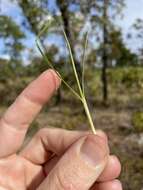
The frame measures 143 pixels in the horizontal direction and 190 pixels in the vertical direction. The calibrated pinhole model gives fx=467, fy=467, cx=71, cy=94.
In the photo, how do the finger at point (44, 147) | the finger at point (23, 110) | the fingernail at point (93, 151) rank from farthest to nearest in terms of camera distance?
the finger at point (44, 147)
the finger at point (23, 110)
the fingernail at point (93, 151)

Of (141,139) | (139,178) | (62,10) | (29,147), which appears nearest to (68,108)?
(62,10)

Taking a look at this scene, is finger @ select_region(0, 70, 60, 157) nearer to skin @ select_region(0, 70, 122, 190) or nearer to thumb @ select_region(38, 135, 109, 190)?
skin @ select_region(0, 70, 122, 190)

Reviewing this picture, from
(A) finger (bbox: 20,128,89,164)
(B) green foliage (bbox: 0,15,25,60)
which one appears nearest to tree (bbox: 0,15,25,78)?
(B) green foliage (bbox: 0,15,25,60)

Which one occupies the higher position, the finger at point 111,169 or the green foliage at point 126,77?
the finger at point 111,169

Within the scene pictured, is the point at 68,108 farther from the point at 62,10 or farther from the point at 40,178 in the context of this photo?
the point at 40,178

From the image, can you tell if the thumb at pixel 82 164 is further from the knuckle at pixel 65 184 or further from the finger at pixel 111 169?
the finger at pixel 111 169

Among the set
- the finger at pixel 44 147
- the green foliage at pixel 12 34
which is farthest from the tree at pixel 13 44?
the finger at pixel 44 147

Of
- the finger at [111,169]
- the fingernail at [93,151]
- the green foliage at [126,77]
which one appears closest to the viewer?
the fingernail at [93,151]
